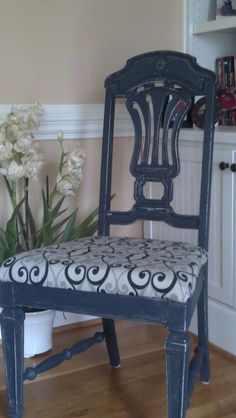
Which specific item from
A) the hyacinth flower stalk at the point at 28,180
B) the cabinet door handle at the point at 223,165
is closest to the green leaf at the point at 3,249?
the hyacinth flower stalk at the point at 28,180

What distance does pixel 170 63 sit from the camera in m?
1.72

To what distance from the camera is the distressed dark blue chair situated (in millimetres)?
→ 1319

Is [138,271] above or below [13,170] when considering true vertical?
below

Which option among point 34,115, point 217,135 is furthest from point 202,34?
point 34,115

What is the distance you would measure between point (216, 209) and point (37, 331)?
2.37 ft

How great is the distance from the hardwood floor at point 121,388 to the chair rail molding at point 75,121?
755mm

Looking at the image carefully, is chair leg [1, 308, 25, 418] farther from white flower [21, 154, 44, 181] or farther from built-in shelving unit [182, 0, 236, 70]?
built-in shelving unit [182, 0, 236, 70]

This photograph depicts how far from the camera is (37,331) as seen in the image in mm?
1960

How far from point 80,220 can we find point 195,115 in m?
0.58

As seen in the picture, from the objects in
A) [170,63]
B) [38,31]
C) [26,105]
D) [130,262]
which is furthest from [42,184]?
[130,262]

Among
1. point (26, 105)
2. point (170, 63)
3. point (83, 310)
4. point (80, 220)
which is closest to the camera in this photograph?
point (83, 310)

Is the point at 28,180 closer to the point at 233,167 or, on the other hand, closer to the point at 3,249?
the point at 3,249

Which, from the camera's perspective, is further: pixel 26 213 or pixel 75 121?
pixel 75 121

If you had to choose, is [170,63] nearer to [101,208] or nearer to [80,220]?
[101,208]
